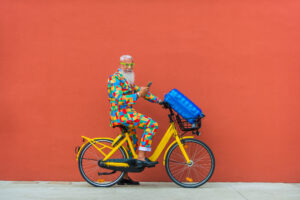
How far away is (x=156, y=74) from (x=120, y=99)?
104 centimetres

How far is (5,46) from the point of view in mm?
6426

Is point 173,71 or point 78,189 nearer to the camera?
point 78,189

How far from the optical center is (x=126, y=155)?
588 cm

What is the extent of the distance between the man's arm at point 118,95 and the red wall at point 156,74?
777 mm

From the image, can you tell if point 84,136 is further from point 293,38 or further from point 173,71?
point 293,38

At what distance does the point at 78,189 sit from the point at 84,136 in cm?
82

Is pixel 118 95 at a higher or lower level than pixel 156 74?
lower

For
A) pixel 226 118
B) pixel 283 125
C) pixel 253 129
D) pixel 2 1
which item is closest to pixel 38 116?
pixel 2 1

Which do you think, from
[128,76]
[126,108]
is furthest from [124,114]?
[128,76]

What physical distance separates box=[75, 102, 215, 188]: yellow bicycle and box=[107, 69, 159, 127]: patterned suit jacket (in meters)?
0.31

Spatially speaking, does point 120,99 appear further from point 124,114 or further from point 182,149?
point 182,149

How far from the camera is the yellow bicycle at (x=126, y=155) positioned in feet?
19.1

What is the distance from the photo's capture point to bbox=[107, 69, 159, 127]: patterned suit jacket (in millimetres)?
5609

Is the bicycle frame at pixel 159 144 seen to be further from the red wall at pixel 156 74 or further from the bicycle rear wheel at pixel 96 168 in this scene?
the red wall at pixel 156 74
